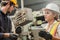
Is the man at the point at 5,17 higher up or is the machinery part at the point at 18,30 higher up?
the man at the point at 5,17

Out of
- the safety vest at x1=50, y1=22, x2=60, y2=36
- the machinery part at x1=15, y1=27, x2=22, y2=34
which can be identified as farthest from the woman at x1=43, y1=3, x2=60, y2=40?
the machinery part at x1=15, y1=27, x2=22, y2=34

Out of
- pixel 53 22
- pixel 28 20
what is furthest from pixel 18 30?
pixel 53 22

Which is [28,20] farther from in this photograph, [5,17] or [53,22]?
[53,22]

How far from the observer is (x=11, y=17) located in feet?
8.25

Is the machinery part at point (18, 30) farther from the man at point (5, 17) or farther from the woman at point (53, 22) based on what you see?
the woman at point (53, 22)

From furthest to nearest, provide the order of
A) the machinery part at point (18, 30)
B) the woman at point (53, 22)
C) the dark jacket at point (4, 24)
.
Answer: the machinery part at point (18, 30) < the dark jacket at point (4, 24) < the woman at point (53, 22)

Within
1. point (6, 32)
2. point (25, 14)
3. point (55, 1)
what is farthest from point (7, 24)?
point (55, 1)

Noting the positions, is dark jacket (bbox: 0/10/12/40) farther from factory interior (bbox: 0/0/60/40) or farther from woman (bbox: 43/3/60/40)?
woman (bbox: 43/3/60/40)

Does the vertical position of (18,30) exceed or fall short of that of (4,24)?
it falls short

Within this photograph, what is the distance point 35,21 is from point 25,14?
0.18 metres

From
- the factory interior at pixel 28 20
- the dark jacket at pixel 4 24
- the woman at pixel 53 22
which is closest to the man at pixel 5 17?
the dark jacket at pixel 4 24

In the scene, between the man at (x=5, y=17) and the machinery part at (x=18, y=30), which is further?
the machinery part at (x=18, y=30)

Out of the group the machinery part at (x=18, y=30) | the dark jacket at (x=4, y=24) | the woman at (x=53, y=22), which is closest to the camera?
the woman at (x=53, y=22)

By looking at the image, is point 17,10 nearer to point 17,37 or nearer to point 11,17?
point 11,17
